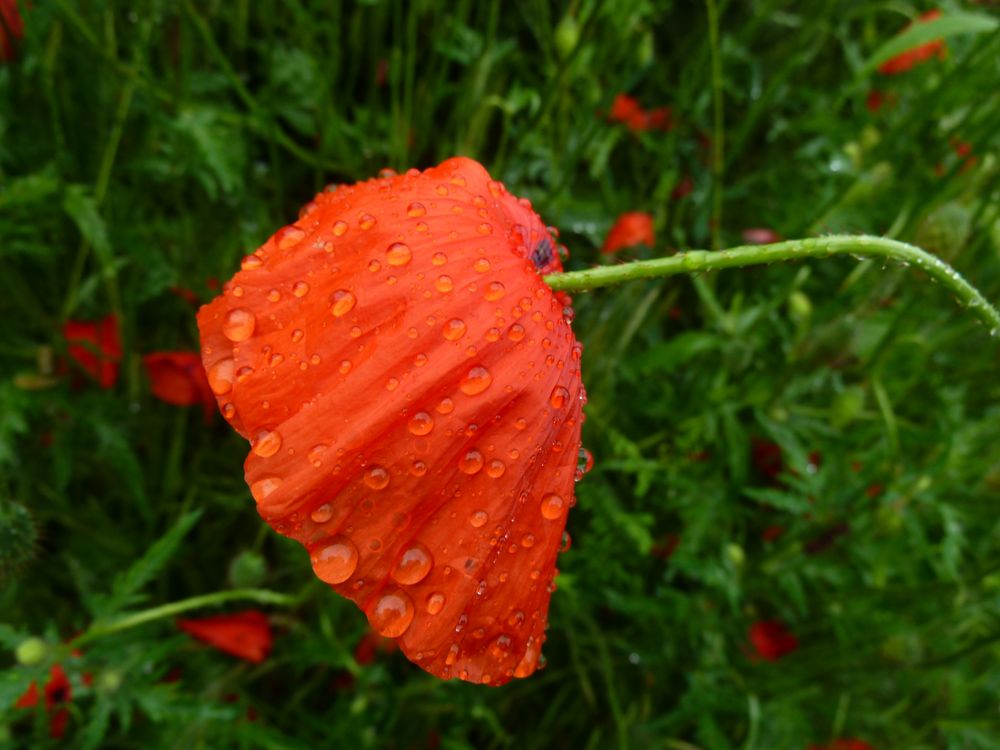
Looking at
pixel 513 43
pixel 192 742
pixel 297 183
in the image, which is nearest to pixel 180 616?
pixel 192 742

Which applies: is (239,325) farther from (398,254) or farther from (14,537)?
(14,537)

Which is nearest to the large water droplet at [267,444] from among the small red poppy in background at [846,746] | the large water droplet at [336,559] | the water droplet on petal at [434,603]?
the large water droplet at [336,559]

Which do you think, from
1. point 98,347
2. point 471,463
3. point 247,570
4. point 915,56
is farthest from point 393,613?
point 915,56

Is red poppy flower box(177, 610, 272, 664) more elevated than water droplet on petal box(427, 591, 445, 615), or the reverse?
water droplet on petal box(427, 591, 445, 615)

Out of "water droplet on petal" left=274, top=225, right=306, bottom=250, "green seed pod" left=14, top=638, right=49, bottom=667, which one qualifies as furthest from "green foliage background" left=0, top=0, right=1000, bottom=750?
"water droplet on petal" left=274, top=225, right=306, bottom=250

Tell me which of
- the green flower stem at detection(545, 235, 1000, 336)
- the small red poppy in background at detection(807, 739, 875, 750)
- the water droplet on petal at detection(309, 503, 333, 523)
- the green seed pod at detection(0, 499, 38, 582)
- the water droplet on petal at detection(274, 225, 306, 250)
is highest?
the green flower stem at detection(545, 235, 1000, 336)

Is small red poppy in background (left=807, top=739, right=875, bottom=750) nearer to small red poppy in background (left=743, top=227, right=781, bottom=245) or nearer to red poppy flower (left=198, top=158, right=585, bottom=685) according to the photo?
small red poppy in background (left=743, top=227, right=781, bottom=245)

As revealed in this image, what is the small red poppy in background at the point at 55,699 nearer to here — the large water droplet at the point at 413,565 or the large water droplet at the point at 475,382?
the large water droplet at the point at 413,565
